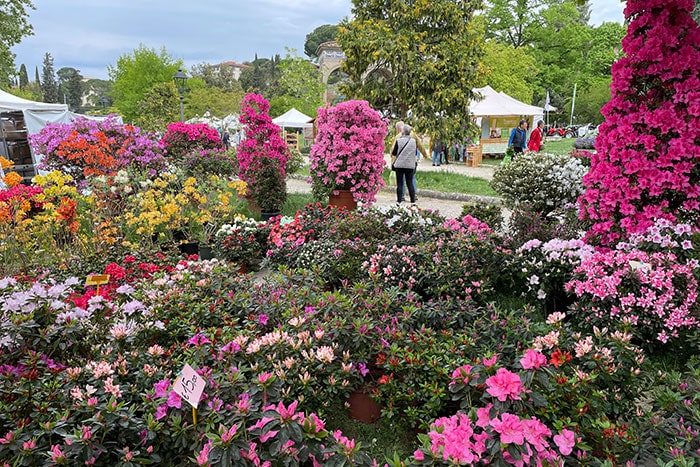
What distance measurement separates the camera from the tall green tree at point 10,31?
75.3 ft

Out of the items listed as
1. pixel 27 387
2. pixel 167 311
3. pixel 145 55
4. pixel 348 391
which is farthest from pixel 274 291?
pixel 145 55

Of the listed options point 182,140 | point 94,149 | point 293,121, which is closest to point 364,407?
point 94,149

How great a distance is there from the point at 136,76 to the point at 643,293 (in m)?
40.9

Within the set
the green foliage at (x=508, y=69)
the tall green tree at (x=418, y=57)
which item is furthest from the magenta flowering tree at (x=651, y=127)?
the green foliage at (x=508, y=69)

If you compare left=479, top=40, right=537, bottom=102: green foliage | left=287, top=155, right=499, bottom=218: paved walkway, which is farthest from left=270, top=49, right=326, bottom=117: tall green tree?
left=287, top=155, right=499, bottom=218: paved walkway

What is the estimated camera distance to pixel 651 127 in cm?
385

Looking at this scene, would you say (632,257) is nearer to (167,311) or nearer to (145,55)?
(167,311)

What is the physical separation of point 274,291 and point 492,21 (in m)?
41.3

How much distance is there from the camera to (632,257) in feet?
11.9

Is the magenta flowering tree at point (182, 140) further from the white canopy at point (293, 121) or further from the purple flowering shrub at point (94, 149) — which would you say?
the white canopy at point (293, 121)

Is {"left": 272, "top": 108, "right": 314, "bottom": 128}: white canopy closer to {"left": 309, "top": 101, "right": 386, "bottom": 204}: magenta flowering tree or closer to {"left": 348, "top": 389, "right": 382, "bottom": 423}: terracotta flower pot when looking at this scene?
{"left": 309, "top": 101, "right": 386, "bottom": 204}: magenta flowering tree

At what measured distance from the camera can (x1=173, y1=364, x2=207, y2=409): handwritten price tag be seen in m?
1.81

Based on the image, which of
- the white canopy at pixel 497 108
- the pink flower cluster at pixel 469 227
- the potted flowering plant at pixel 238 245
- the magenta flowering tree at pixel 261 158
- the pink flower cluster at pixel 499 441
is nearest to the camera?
the pink flower cluster at pixel 499 441

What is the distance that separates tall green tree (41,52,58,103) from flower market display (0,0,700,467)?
315 ft
